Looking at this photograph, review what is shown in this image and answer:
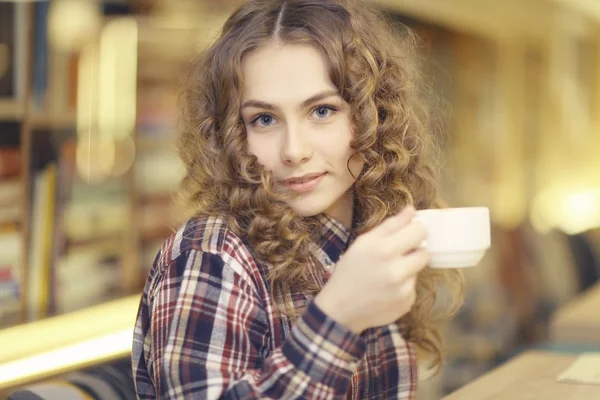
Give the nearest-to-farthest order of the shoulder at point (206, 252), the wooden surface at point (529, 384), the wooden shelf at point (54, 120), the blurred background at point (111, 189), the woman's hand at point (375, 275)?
the woman's hand at point (375, 275) → the shoulder at point (206, 252) → the wooden surface at point (529, 384) → the blurred background at point (111, 189) → the wooden shelf at point (54, 120)

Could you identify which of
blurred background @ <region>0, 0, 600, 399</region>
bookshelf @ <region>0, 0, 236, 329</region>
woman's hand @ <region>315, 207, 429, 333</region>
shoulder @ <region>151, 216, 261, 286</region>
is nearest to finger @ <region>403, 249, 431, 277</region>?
woman's hand @ <region>315, 207, 429, 333</region>

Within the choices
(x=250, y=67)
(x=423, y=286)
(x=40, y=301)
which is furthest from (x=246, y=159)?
(x=40, y=301)

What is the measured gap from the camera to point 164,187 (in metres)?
3.35

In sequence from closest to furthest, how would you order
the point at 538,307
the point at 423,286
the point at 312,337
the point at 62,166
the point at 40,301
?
the point at 312,337 → the point at 423,286 → the point at 40,301 → the point at 62,166 → the point at 538,307

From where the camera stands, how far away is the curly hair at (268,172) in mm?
1151

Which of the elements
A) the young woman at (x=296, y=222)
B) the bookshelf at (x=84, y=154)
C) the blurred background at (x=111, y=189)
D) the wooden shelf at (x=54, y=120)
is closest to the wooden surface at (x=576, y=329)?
the blurred background at (x=111, y=189)

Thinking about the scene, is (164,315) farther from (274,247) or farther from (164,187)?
(164,187)

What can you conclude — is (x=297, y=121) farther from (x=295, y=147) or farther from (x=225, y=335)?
(x=225, y=335)

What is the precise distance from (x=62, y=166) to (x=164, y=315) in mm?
1832

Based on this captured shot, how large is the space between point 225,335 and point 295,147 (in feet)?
0.88

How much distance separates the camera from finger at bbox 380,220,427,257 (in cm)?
90

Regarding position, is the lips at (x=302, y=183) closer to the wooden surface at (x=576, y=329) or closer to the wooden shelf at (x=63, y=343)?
the wooden shelf at (x=63, y=343)

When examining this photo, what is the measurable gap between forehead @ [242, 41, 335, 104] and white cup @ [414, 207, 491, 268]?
0.91 feet

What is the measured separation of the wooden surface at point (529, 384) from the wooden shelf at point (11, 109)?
5.16 feet
